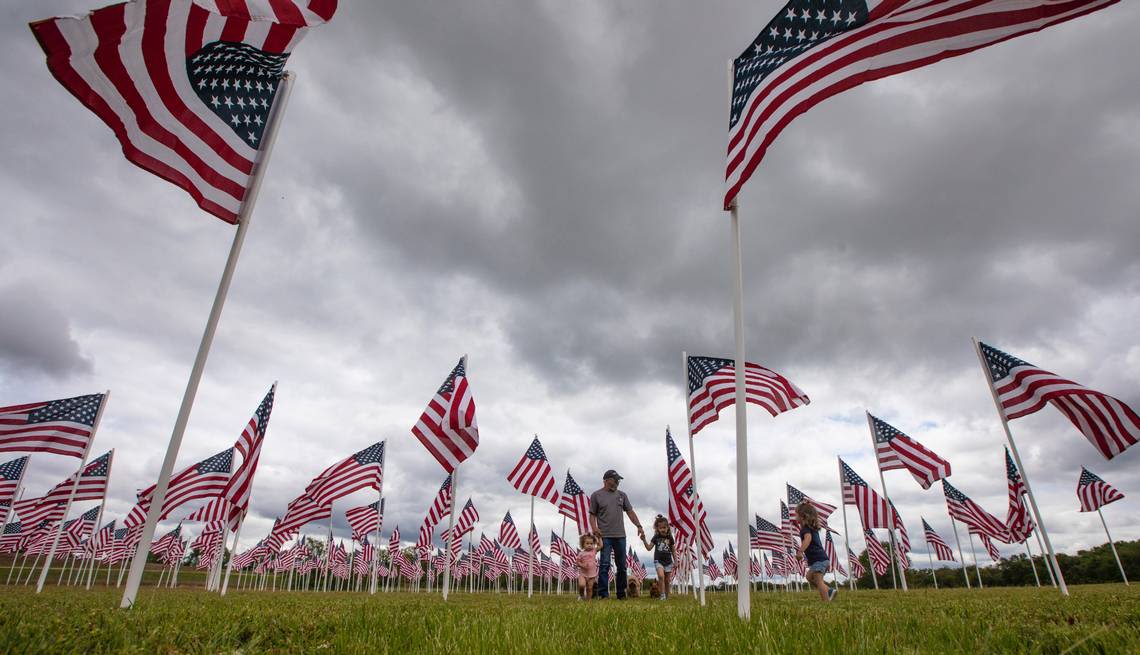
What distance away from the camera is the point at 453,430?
13234mm

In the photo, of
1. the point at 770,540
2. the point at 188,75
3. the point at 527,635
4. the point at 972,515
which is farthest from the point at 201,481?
the point at 972,515

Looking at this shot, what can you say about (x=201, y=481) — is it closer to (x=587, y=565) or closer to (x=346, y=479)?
(x=346, y=479)

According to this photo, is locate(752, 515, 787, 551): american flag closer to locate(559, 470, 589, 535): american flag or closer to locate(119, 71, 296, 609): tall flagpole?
locate(559, 470, 589, 535): american flag

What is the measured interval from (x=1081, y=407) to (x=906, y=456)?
6805mm

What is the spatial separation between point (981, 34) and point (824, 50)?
4.66 ft

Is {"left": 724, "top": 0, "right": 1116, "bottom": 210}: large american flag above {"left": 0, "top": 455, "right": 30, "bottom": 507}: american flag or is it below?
above

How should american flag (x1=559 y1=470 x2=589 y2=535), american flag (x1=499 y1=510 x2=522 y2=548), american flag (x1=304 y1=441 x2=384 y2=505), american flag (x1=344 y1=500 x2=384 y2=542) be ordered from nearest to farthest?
american flag (x1=304 y1=441 x2=384 y2=505), american flag (x1=559 y1=470 x2=589 y2=535), american flag (x1=344 y1=500 x2=384 y2=542), american flag (x1=499 y1=510 x2=522 y2=548)

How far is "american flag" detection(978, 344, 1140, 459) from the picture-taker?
43.5 feet

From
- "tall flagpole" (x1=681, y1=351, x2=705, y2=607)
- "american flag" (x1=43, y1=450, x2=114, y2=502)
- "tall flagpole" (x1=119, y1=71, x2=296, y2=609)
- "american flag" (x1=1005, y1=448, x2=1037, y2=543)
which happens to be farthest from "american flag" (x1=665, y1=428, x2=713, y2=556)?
A: "american flag" (x1=43, y1=450, x2=114, y2=502)

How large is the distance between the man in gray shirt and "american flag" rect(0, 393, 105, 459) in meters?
17.4

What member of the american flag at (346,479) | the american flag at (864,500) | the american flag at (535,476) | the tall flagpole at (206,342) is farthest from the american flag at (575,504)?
the tall flagpole at (206,342)

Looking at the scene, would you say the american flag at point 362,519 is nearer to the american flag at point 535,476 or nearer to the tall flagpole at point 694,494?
the american flag at point 535,476

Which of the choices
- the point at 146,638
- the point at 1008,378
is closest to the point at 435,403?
the point at 146,638

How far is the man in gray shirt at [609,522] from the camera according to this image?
12.0 metres
